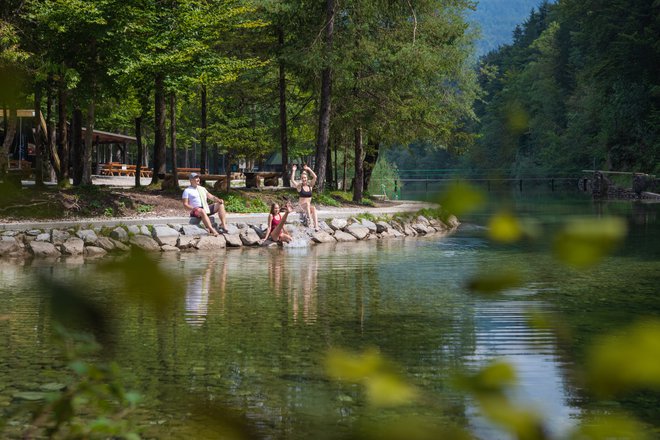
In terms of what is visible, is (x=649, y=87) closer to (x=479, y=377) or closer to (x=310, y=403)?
(x=310, y=403)

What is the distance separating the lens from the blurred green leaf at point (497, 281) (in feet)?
4.26

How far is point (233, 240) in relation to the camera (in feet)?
81.8

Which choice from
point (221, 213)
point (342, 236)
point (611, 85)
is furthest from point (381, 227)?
point (611, 85)

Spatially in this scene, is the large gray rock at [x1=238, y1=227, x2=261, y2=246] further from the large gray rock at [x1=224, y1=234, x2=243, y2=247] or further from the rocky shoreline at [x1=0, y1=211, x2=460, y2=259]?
the large gray rock at [x1=224, y1=234, x2=243, y2=247]

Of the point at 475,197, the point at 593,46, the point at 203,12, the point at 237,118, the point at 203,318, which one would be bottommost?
the point at 203,318

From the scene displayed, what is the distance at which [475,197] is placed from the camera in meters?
1.28

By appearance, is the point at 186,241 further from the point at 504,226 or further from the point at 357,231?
the point at 504,226

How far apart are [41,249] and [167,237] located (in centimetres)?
356

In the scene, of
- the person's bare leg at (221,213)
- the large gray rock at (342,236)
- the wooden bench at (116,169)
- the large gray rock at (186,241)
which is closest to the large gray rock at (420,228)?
the large gray rock at (342,236)

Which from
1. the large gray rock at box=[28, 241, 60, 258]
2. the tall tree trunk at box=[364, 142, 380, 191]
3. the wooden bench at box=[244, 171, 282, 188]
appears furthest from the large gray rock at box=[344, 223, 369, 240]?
the tall tree trunk at box=[364, 142, 380, 191]

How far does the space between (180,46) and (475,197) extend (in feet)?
84.8

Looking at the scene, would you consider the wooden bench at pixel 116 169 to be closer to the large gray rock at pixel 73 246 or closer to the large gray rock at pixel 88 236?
the large gray rock at pixel 88 236

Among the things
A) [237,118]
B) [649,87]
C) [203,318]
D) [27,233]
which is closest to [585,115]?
[649,87]

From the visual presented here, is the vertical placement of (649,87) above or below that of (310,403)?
above
